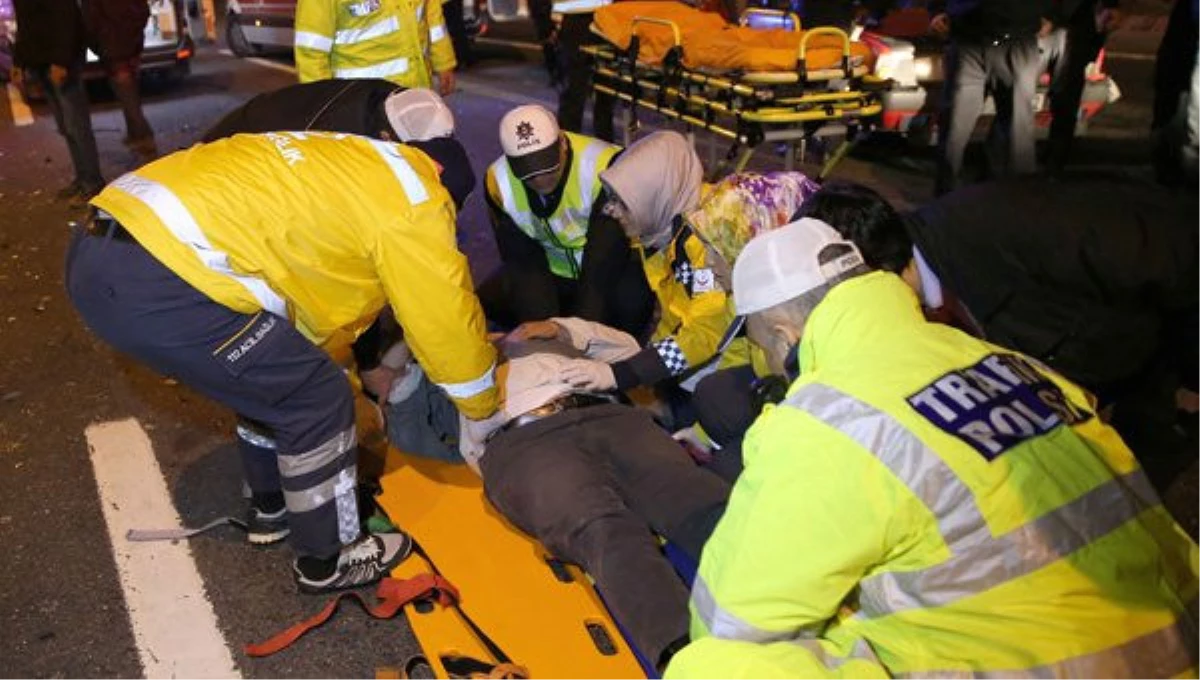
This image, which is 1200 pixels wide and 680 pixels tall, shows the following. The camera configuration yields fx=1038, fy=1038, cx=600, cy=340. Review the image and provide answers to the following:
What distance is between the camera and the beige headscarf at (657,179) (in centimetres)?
371

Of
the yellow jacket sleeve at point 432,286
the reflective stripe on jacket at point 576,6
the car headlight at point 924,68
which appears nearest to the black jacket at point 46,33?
the reflective stripe on jacket at point 576,6

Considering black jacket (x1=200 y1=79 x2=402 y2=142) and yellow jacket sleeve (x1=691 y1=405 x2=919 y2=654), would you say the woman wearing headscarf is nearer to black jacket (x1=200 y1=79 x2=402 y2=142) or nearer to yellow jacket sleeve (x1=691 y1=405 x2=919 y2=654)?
black jacket (x1=200 y1=79 x2=402 y2=142)

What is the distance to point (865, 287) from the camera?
1774 millimetres

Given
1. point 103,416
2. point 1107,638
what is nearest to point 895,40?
point 103,416

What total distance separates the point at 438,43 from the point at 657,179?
2082mm

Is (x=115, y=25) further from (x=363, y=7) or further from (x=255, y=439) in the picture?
(x=255, y=439)

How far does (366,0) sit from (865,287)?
3.70 metres

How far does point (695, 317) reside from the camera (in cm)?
346

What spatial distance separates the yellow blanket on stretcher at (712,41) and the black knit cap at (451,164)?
2.54 m

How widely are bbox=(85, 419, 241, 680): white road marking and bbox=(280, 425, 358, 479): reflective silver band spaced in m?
0.48

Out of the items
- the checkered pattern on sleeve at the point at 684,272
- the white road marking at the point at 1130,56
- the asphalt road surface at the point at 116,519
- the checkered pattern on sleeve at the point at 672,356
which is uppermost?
the checkered pattern on sleeve at the point at 684,272

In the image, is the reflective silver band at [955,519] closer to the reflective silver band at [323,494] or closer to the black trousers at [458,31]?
the reflective silver band at [323,494]

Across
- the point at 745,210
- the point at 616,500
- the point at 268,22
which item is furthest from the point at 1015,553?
the point at 268,22

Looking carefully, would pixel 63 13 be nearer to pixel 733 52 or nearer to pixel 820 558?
pixel 733 52
